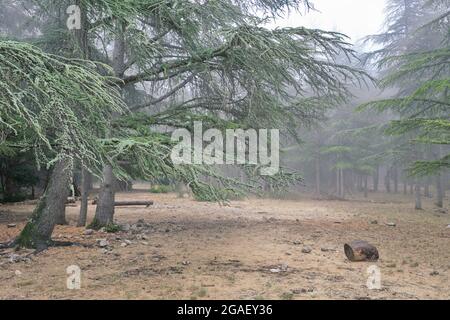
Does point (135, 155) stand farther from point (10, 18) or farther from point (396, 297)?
point (10, 18)

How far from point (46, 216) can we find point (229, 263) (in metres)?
4.27

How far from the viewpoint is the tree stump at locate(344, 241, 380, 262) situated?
7.86 m

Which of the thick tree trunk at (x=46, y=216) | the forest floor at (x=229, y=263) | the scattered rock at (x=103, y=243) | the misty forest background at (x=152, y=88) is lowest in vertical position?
the forest floor at (x=229, y=263)

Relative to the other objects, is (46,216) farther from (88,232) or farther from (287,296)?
(287,296)

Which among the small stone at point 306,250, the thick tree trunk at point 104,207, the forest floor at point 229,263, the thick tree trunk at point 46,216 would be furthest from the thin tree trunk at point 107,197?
the small stone at point 306,250

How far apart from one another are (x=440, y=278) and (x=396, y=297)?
1897 mm

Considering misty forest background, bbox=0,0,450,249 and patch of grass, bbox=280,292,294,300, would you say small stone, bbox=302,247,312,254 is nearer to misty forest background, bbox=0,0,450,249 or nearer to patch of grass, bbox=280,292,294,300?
misty forest background, bbox=0,0,450,249

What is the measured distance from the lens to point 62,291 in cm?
574

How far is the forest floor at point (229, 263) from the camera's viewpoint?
5.74m

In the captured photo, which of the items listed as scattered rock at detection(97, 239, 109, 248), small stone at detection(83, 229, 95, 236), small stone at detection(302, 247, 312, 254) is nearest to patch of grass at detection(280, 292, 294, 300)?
small stone at detection(302, 247, 312, 254)

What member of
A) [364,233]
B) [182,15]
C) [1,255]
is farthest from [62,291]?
[364,233]

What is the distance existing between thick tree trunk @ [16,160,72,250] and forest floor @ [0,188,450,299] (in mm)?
363

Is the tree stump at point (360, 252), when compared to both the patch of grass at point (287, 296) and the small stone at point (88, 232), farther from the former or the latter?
the small stone at point (88, 232)

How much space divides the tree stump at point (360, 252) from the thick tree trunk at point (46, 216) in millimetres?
6152
